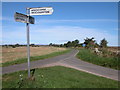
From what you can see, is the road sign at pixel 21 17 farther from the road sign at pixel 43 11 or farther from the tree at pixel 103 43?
the tree at pixel 103 43

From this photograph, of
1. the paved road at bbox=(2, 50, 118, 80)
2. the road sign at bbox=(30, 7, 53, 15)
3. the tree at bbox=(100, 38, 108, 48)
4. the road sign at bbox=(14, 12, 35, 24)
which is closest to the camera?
the road sign at bbox=(14, 12, 35, 24)

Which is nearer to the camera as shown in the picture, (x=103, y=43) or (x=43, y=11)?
(x=43, y=11)

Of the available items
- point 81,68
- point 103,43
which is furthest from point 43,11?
point 103,43

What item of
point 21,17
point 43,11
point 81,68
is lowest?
point 81,68

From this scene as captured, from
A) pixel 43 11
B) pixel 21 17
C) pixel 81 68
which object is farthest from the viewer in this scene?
pixel 81 68

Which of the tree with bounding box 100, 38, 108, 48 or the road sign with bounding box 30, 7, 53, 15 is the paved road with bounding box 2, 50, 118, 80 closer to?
the road sign with bounding box 30, 7, 53, 15

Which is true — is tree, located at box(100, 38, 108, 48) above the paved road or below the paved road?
above

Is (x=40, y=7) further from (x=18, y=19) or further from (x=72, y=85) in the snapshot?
(x=72, y=85)

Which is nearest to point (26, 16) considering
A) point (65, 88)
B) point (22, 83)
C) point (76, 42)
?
point (22, 83)

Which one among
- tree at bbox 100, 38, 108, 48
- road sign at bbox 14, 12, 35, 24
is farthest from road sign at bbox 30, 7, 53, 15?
tree at bbox 100, 38, 108, 48

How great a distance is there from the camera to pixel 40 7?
258 inches

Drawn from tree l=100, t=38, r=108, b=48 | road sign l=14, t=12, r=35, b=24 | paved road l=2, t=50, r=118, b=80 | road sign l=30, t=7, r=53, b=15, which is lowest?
paved road l=2, t=50, r=118, b=80

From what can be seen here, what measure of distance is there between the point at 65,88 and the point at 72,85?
20.0 inches

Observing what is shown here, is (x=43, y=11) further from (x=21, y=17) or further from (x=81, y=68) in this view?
(x=81, y=68)
